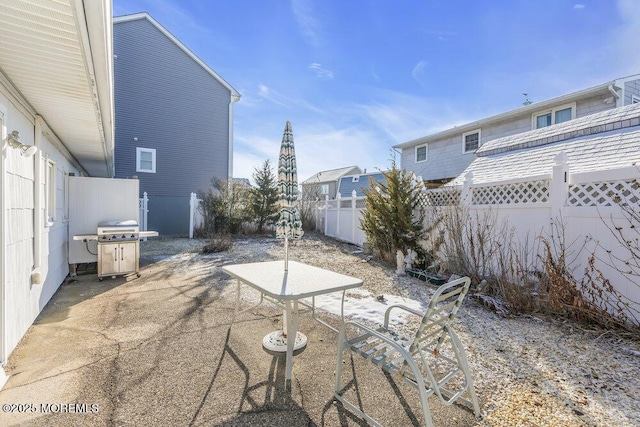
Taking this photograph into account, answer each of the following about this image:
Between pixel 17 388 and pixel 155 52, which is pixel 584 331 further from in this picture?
pixel 155 52

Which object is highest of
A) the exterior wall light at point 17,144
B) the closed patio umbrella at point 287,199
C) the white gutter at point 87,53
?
the white gutter at point 87,53

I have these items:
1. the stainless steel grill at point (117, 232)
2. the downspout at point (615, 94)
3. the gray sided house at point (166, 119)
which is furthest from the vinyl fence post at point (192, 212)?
the downspout at point (615, 94)

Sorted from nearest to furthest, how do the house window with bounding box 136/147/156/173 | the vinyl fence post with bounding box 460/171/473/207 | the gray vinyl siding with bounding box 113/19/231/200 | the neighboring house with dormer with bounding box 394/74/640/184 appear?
the vinyl fence post with bounding box 460/171/473/207 → the neighboring house with dormer with bounding box 394/74/640/184 → the gray vinyl siding with bounding box 113/19/231/200 → the house window with bounding box 136/147/156/173

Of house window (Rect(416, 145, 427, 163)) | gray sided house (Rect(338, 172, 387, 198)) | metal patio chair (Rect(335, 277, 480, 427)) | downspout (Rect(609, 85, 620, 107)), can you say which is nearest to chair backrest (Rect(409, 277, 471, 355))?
metal patio chair (Rect(335, 277, 480, 427))

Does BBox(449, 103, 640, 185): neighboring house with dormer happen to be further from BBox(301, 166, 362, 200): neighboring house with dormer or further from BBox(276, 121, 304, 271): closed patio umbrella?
BBox(301, 166, 362, 200): neighboring house with dormer

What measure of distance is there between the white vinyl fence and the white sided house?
527 centimetres

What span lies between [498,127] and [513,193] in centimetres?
804

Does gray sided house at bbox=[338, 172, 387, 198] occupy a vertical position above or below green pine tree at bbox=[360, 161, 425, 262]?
above

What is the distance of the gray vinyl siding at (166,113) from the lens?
1177 cm

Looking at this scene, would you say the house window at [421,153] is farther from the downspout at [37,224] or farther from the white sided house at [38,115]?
the downspout at [37,224]

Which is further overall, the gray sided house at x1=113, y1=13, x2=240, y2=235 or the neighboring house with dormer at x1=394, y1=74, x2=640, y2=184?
the gray sided house at x1=113, y1=13, x2=240, y2=235

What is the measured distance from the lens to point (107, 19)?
1910mm

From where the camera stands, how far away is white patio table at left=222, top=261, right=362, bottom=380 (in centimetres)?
241

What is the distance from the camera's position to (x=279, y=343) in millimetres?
2986
